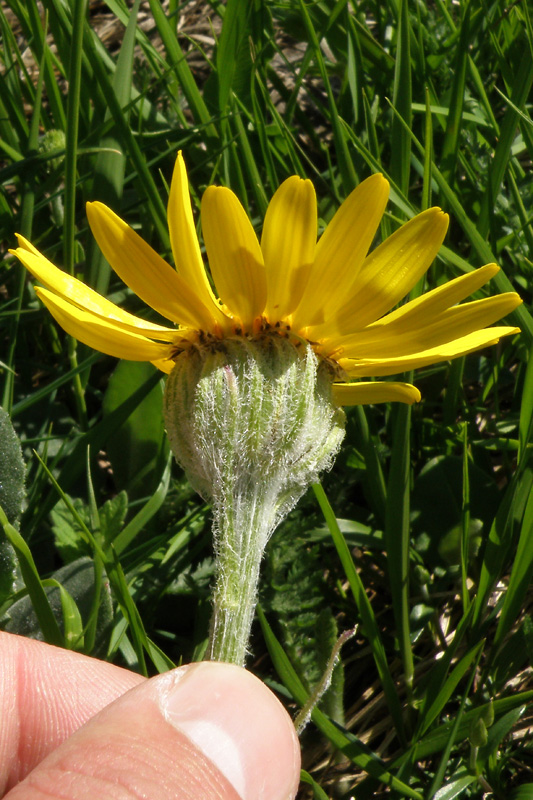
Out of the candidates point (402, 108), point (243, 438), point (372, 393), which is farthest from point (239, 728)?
point (402, 108)

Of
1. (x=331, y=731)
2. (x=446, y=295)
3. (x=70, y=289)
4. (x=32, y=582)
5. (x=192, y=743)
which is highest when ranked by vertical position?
(x=70, y=289)

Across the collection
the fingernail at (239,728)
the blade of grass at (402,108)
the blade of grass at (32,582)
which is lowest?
the fingernail at (239,728)

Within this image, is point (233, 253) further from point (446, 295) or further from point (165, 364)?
point (446, 295)

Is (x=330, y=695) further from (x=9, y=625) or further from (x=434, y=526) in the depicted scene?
(x=9, y=625)

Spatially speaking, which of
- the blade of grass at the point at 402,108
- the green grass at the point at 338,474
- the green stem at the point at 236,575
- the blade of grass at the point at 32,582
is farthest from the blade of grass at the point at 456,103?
the blade of grass at the point at 32,582

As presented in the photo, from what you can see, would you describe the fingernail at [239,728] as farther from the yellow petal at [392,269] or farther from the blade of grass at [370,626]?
the yellow petal at [392,269]

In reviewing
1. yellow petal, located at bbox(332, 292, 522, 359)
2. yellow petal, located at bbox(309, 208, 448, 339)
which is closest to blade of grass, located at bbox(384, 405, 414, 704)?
yellow petal, located at bbox(332, 292, 522, 359)

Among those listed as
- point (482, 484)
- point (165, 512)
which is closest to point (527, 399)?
point (482, 484)
